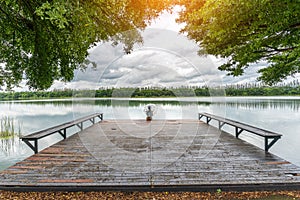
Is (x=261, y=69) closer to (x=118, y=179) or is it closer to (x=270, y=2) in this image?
(x=270, y=2)

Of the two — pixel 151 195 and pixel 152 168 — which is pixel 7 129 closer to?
pixel 152 168

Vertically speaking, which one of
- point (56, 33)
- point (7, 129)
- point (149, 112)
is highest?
point (56, 33)

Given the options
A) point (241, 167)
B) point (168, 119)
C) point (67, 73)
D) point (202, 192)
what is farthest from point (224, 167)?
point (168, 119)

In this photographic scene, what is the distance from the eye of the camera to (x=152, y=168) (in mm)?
3740

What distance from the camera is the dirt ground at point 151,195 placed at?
9.57 feet

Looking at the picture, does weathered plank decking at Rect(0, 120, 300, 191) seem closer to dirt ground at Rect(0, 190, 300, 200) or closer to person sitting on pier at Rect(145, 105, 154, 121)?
dirt ground at Rect(0, 190, 300, 200)

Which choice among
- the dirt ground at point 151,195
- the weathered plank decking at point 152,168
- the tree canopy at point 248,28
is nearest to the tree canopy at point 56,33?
the tree canopy at point 248,28

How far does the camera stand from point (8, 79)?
7898 millimetres

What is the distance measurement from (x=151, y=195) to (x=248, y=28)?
4.47 meters

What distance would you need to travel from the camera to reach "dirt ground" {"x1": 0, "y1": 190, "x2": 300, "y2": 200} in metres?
2.92

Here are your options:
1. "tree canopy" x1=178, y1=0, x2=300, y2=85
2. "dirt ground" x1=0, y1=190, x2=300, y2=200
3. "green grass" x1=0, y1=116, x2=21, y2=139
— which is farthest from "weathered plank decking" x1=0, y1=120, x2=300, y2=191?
"green grass" x1=0, y1=116, x2=21, y2=139

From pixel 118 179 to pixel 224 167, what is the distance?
180 centimetres

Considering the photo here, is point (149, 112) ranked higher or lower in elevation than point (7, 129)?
higher

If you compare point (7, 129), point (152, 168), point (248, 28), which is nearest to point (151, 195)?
point (152, 168)
